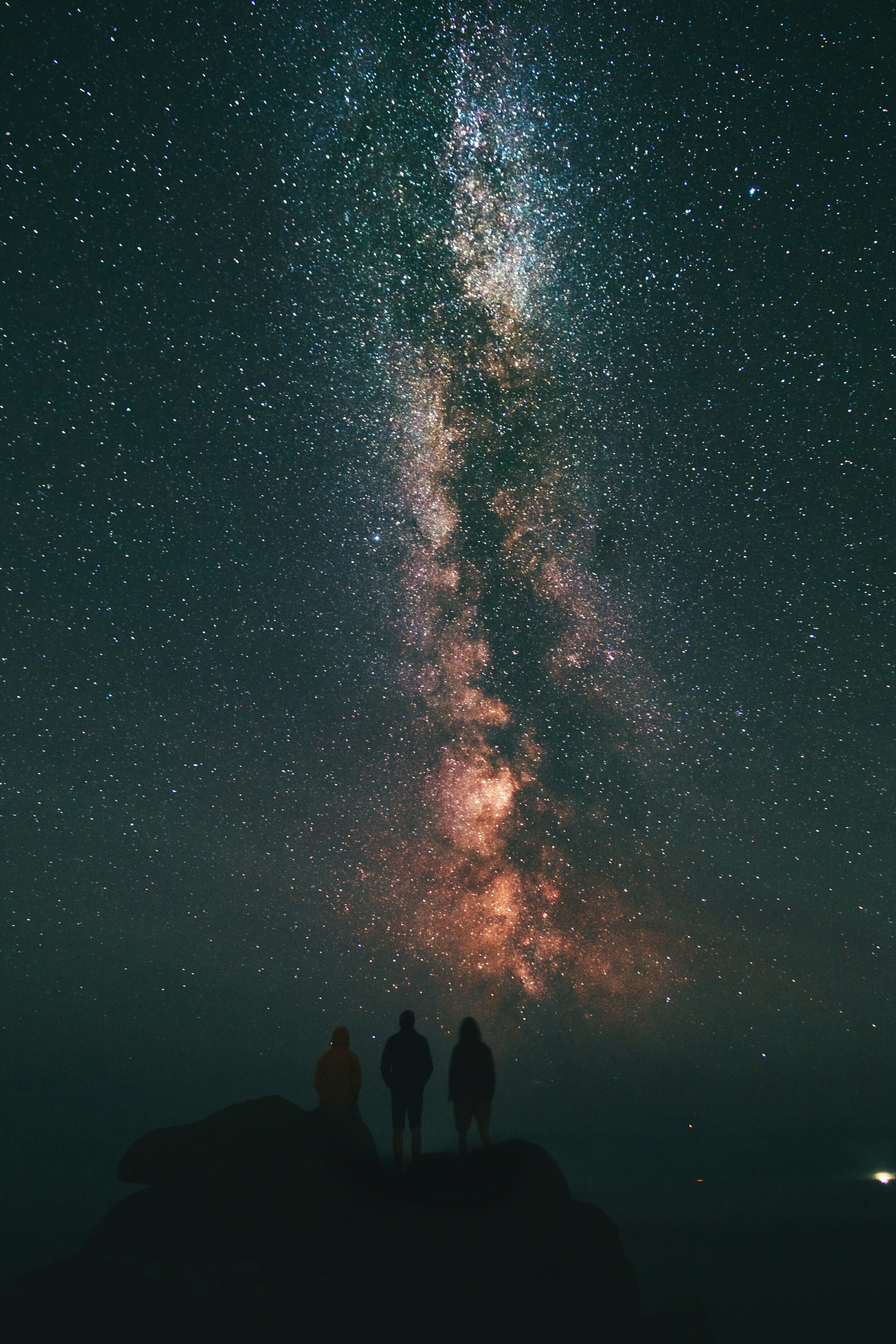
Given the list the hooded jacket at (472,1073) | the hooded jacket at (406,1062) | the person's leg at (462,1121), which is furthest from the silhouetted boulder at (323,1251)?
the hooded jacket at (406,1062)

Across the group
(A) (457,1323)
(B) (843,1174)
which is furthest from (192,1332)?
(B) (843,1174)

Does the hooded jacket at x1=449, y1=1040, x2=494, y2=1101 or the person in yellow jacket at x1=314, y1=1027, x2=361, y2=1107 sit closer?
the hooded jacket at x1=449, y1=1040, x2=494, y2=1101

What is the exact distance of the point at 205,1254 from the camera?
7.01 meters

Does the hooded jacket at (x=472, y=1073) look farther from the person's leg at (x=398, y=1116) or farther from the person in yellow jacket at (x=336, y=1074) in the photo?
the person in yellow jacket at (x=336, y=1074)

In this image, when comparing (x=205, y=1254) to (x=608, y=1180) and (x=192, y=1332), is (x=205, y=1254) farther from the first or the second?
(x=608, y=1180)

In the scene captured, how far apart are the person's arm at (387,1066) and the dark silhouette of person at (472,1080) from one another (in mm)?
651

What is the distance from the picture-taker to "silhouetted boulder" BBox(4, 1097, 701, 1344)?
19.9 feet

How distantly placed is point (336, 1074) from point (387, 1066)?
1254mm

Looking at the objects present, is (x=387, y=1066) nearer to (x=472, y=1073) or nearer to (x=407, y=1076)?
(x=407, y=1076)

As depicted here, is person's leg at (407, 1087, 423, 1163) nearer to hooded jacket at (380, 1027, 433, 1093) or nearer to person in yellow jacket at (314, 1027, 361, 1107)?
hooded jacket at (380, 1027, 433, 1093)

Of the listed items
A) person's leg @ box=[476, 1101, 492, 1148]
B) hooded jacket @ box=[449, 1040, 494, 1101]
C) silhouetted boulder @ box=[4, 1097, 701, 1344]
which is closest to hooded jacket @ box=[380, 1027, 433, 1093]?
hooded jacket @ box=[449, 1040, 494, 1101]

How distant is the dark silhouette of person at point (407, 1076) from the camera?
7.54 metres

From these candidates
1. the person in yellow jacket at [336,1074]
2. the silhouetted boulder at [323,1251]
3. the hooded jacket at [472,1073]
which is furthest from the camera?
the person in yellow jacket at [336,1074]

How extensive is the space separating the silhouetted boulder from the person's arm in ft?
3.36
